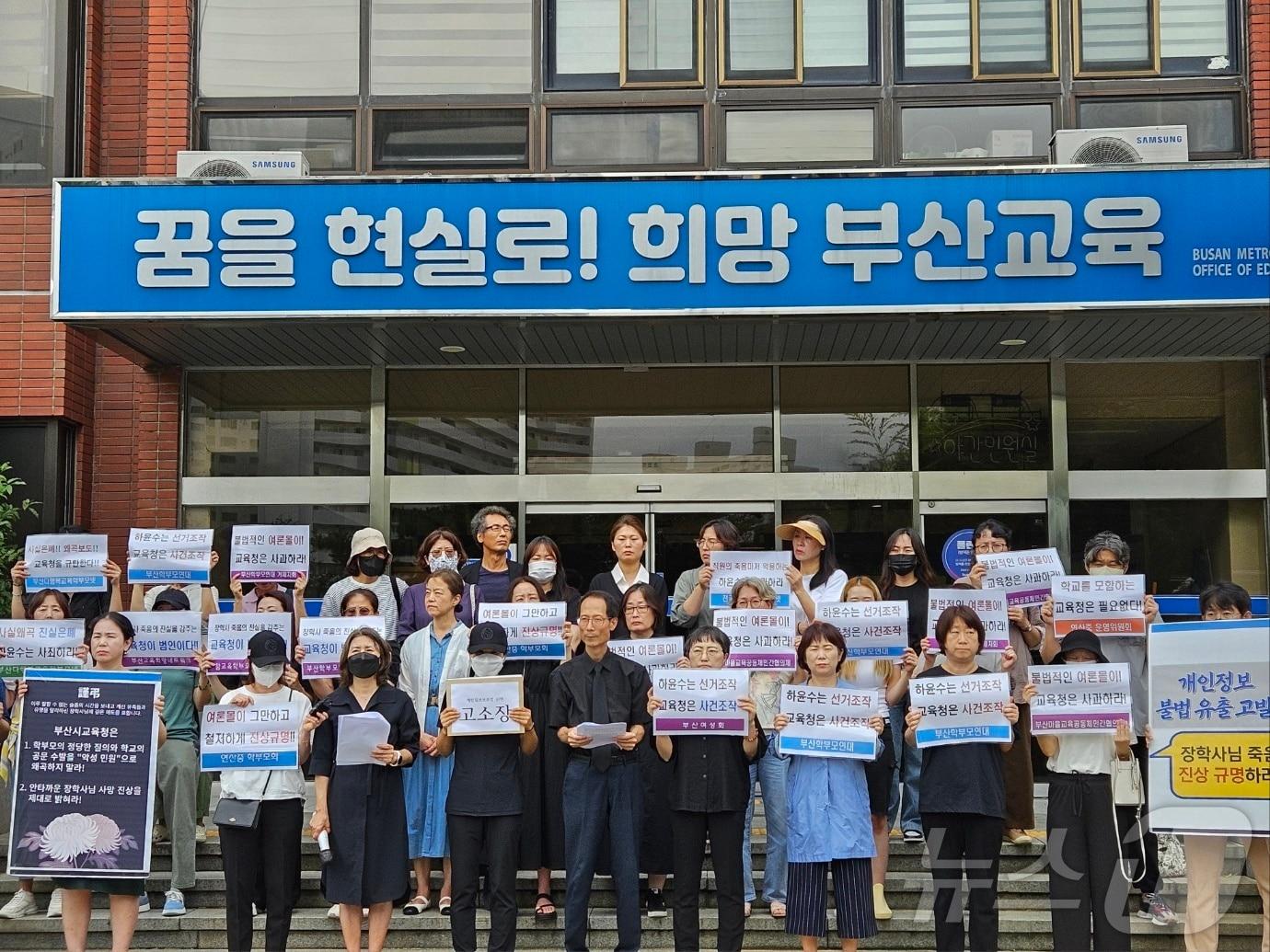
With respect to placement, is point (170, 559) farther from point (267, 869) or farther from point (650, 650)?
point (650, 650)

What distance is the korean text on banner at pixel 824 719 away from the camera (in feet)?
23.5

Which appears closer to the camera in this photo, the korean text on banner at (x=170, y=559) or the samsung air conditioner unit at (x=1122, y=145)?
the korean text on banner at (x=170, y=559)

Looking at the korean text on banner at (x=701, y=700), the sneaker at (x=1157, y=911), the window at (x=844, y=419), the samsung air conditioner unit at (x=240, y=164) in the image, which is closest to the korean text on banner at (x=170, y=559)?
the korean text on banner at (x=701, y=700)

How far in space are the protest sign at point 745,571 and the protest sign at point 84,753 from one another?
3237mm

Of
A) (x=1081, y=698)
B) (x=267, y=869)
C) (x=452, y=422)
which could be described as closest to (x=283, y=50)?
(x=452, y=422)

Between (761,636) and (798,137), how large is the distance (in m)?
6.00

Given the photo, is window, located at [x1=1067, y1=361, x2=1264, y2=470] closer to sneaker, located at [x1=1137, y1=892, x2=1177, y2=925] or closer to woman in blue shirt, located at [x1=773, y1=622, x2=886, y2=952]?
sneaker, located at [x1=1137, y1=892, x2=1177, y2=925]

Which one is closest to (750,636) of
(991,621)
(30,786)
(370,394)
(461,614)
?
(991,621)

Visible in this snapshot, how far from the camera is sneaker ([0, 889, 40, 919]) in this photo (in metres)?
8.46

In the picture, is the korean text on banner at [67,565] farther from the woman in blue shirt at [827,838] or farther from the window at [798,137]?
the window at [798,137]

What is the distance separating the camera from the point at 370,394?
12.4 metres

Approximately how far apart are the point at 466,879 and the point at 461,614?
A: 5.92 feet

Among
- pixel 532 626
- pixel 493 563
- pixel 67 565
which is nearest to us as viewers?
pixel 532 626

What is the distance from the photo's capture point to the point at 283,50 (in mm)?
12430
